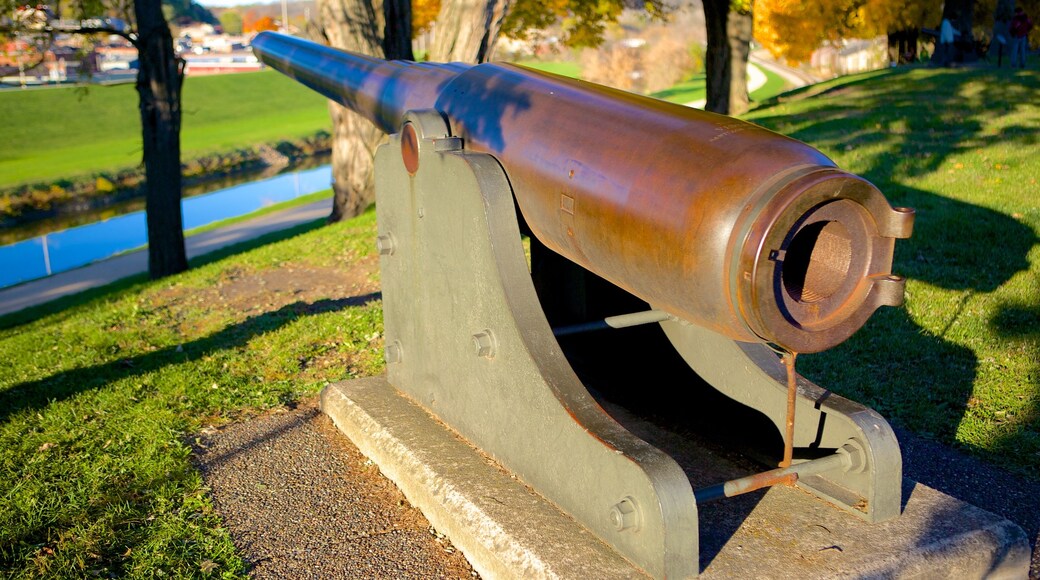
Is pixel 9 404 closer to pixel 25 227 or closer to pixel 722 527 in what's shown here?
pixel 722 527

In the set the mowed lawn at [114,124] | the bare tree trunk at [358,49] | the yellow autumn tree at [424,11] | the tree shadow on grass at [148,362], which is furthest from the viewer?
the mowed lawn at [114,124]

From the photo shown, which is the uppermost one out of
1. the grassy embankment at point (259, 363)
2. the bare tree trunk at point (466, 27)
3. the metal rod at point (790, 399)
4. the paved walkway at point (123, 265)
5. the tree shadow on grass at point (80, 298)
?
the bare tree trunk at point (466, 27)

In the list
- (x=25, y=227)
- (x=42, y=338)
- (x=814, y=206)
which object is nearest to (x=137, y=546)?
(x=814, y=206)

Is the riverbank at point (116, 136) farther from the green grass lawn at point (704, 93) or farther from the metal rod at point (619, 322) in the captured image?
the metal rod at point (619, 322)

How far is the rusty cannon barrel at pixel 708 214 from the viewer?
232 cm

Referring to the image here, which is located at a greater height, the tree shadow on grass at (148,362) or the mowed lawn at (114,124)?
the tree shadow on grass at (148,362)

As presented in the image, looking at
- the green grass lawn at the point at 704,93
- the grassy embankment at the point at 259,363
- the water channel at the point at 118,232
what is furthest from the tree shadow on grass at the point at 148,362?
the green grass lawn at the point at 704,93

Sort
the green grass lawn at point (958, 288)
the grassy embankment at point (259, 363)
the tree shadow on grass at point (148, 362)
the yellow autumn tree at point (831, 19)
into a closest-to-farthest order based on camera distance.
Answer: the grassy embankment at point (259, 363)
the green grass lawn at point (958, 288)
the tree shadow on grass at point (148, 362)
the yellow autumn tree at point (831, 19)

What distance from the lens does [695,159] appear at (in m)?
2.56

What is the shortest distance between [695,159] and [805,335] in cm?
55

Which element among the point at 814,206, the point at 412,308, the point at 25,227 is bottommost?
the point at 25,227

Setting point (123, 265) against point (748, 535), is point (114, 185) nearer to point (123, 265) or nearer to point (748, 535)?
point (123, 265)

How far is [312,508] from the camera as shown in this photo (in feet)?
12.5

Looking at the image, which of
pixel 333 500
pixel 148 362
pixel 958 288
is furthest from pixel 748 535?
pixel 148 362
